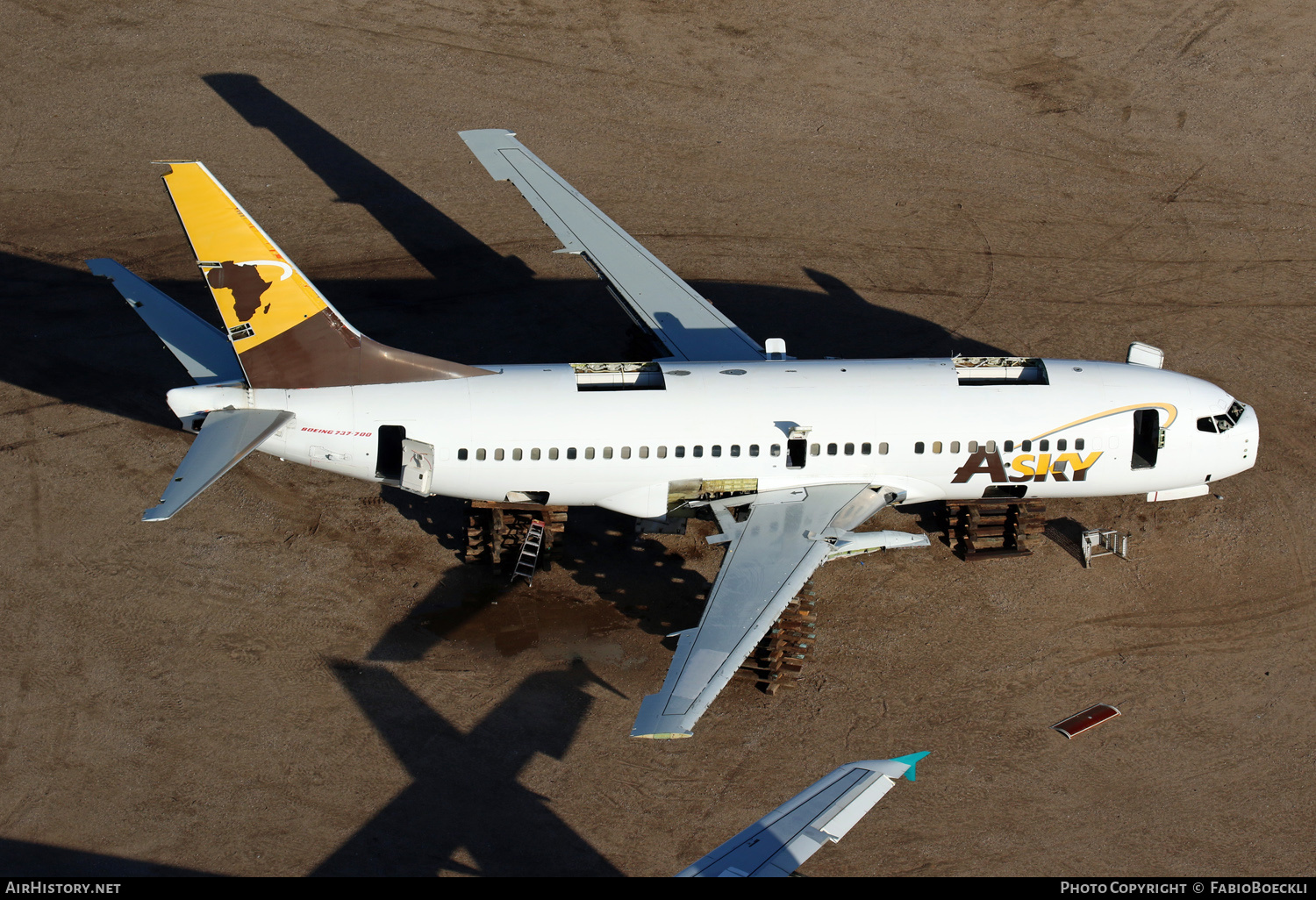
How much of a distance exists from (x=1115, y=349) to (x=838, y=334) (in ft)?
29.7

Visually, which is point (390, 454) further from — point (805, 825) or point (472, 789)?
point (805, 825)

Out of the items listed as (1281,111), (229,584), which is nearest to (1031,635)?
(229,584)

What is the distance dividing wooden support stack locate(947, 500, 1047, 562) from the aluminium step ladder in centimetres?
1134

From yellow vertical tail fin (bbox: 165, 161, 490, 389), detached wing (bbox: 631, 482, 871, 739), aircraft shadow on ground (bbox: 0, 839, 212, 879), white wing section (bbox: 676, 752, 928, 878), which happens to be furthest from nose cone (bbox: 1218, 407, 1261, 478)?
aircraft shadow on ground (bbox: 0, 839, 212, 879)

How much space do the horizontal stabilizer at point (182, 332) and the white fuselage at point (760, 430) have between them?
1.70 m

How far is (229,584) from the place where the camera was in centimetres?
3053

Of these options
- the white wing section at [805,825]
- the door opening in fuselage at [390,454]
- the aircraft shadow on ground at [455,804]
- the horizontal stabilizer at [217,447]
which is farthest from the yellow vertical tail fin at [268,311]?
the white wing section at [805,825]

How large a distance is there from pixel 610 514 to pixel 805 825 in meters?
13.5

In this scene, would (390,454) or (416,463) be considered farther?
(390,454)

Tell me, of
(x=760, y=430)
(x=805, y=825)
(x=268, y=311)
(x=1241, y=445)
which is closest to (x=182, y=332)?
(x=268, y=311)

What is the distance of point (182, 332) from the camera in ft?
101

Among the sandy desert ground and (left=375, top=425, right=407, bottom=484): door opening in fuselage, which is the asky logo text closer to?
the sandy desert ground

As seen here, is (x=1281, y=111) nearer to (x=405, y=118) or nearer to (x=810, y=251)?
(x=810, y=251)

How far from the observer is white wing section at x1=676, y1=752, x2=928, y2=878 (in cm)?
2073
